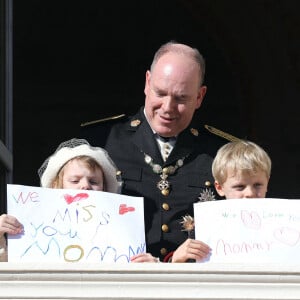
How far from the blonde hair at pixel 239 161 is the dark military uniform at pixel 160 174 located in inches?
5.4

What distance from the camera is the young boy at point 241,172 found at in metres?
4.26

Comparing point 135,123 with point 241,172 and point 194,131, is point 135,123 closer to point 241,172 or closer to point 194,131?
point 194,131

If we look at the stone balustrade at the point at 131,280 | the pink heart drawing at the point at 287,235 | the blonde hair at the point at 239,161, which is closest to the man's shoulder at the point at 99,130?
the blonde hair at the point at 239,161

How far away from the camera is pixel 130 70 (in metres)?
8.81

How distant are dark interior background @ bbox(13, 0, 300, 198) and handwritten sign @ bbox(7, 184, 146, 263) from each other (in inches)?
154

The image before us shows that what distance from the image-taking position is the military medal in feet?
14.8

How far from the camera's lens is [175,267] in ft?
12.3

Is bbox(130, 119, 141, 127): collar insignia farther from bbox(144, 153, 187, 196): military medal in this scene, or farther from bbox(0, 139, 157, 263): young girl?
bbox(0, 139, 157, 263): young girl

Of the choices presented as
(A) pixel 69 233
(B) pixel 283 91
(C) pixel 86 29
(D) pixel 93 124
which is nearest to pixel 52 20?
(C) pixel 86 29

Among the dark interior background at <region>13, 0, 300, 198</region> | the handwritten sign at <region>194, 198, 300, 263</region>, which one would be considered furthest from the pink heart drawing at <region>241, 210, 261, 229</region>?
the dark interior background at <region>13, 0, 300, 198</region>

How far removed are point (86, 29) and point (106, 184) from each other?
4506 millimetres

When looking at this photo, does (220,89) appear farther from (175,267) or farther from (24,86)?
(175,267)

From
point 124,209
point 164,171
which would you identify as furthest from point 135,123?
point 124,209

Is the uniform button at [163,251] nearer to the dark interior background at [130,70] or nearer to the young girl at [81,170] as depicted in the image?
the young girl at [81,170]
